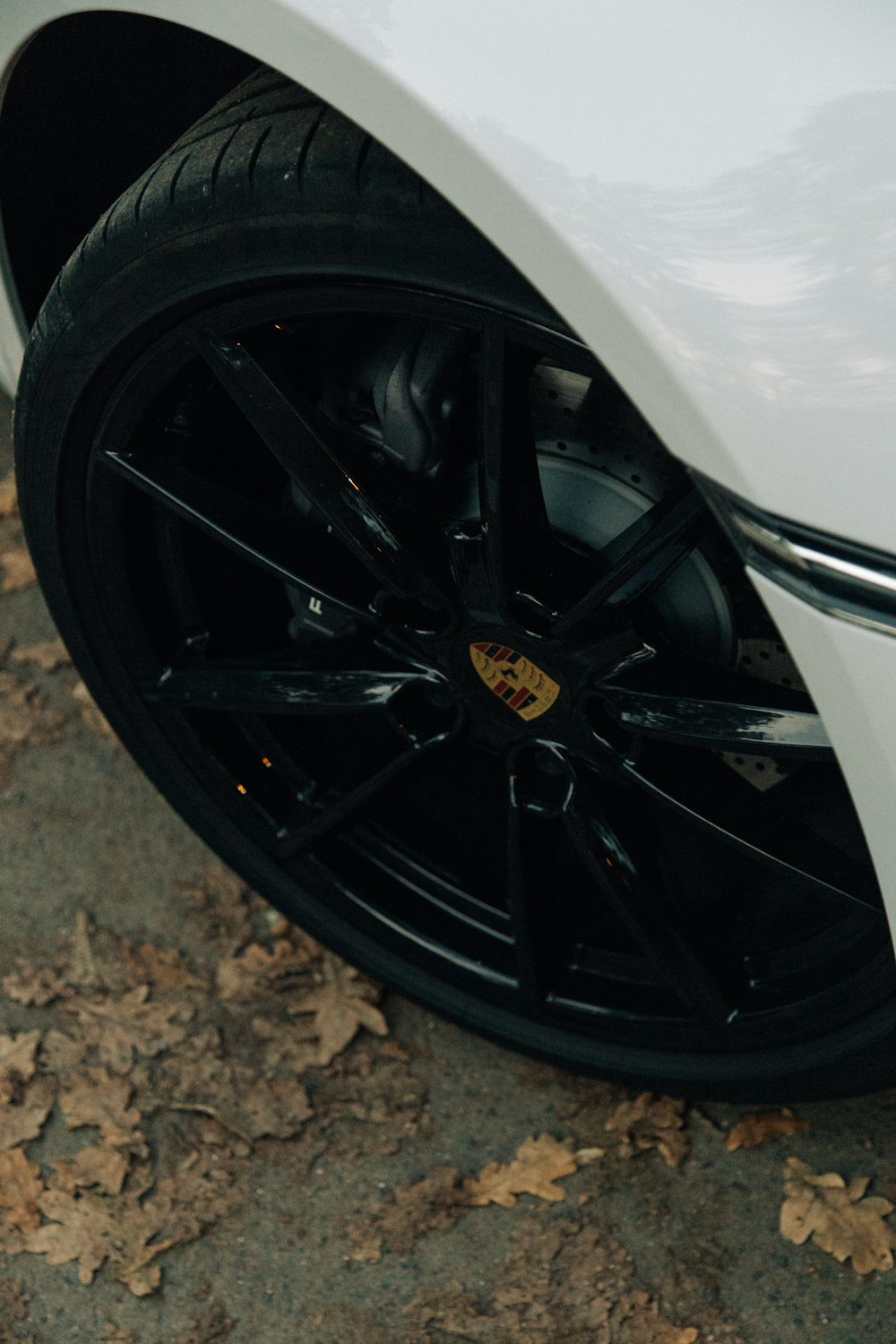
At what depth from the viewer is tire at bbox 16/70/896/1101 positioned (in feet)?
4.46

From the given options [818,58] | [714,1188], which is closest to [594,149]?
[818,58]

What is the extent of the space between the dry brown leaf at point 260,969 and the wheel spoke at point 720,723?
0.88 m

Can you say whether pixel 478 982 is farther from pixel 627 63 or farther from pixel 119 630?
pixel 627 63

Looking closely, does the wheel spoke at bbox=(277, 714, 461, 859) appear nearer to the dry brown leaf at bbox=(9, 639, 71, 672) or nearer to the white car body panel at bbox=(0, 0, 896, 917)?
the white car body panel at bbox=(0, 0, 896, 917)

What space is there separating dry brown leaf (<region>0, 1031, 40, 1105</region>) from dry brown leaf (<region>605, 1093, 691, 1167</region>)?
0.87 metres

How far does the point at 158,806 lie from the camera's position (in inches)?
92.4

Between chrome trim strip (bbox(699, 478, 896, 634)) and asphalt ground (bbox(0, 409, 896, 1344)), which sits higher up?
chrome trim strip (bbox(699, 478, 896, 634))

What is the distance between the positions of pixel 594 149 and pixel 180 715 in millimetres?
1073

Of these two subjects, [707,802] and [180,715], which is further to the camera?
[180,715]

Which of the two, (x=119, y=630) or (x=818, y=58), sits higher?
(x=818, y=58)

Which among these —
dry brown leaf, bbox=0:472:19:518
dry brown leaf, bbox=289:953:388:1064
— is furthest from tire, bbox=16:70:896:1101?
dry brown leaf, bbox=0:472:19:518

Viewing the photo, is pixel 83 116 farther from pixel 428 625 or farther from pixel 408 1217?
pixel 408 1217

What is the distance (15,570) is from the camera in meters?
2.73

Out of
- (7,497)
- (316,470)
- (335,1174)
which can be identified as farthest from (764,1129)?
(7,497)
